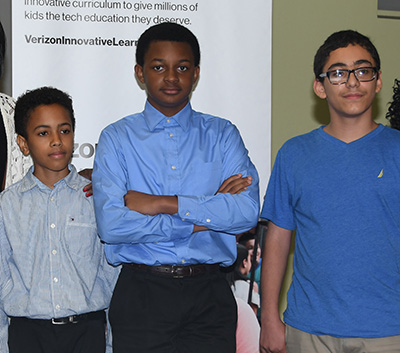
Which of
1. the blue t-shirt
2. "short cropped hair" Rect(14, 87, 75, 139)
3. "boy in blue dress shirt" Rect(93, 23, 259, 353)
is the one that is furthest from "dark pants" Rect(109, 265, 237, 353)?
"short cropped hair" Rect(14, 87, 75, 139)

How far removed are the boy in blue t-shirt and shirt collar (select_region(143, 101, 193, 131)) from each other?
55cm

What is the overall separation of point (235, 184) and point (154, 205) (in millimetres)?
413

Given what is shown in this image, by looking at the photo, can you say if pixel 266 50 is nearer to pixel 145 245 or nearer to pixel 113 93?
pixel 113 93

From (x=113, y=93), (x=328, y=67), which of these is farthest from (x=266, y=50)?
(x=328, y=67)

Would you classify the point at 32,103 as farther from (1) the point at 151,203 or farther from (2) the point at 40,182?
(1) the point at 151,203

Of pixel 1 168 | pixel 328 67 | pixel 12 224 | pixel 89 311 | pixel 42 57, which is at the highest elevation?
pixel 42 57

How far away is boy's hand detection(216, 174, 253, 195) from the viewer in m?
2.68

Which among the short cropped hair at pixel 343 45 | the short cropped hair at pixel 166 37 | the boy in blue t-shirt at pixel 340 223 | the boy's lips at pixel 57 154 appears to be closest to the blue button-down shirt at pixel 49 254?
the boy's lips at pixel 57 154

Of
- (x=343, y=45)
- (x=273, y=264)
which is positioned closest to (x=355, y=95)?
(x=343, y=45)

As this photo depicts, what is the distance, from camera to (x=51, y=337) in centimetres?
261

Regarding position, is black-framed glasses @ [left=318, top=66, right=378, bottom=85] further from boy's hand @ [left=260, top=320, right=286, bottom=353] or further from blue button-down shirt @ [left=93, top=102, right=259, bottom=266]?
boy's hand @ [left=260, top=320, right=286, bottom=353]

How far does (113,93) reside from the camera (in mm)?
3629

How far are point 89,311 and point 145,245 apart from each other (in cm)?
42

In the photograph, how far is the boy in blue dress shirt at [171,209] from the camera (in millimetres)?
2564
